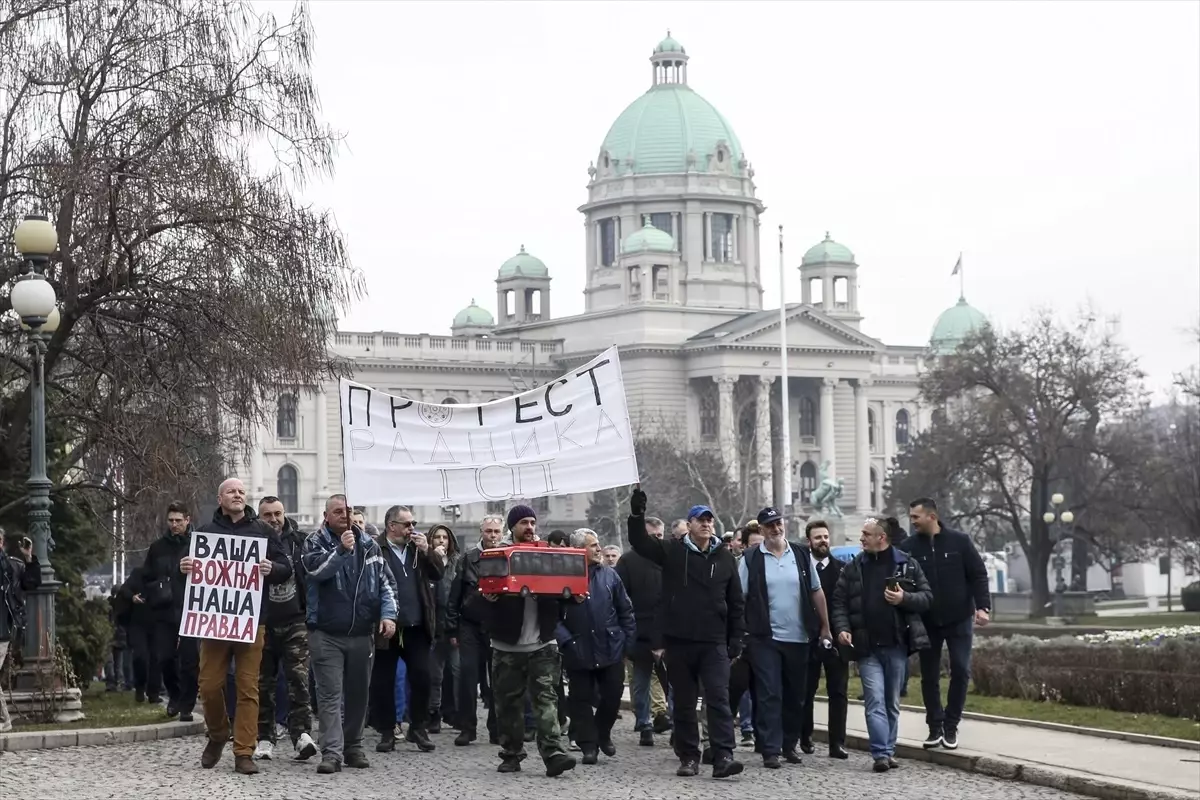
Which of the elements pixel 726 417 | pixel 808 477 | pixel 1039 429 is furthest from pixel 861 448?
pixel 1039 429

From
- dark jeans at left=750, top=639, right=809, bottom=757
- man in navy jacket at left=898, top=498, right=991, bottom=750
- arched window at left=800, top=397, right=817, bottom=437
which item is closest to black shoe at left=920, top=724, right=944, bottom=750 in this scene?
man in navy jacket at left=898, top=498, right=991, bottom=750

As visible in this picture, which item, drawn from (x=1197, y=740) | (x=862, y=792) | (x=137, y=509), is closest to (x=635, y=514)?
(x=862, y=792)

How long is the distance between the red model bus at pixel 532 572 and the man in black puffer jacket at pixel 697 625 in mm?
476

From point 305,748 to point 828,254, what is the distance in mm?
121402

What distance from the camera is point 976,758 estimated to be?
16859 millimetres

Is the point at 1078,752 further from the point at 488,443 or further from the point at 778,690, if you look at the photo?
the point at 488,443

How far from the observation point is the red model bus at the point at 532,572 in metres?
16.1

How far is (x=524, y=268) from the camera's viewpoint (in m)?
140

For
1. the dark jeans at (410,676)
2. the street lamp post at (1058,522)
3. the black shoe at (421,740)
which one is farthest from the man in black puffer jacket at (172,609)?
the street lamp post at (1058,522)

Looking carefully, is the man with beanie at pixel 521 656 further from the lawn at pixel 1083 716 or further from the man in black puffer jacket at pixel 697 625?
the lawn at pixel 1083 716

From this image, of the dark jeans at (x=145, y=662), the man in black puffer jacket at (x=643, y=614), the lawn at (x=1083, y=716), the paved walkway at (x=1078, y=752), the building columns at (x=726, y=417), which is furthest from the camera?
the building columns at (x=726, y=417)

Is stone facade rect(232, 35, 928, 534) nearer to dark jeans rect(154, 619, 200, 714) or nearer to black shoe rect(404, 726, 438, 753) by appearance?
dark jeans rect(154, 619, 200, 714)

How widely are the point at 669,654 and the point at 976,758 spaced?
238cm

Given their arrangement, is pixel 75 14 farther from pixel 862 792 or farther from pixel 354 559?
pixel 862 792
